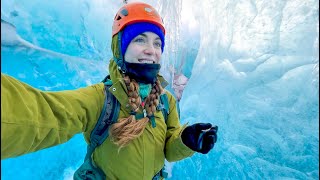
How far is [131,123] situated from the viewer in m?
1.37

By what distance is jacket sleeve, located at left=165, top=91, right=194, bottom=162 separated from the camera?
1.54 m

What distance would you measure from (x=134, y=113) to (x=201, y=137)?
34 centimetres

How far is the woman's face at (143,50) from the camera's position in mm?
1497

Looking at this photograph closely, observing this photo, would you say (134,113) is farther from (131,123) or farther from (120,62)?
(120,62)

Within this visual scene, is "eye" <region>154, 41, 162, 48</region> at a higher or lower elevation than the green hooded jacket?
higher

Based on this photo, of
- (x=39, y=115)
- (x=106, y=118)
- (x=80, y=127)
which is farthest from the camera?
(x=106, y=118)

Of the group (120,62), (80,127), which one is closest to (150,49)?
(120,62)

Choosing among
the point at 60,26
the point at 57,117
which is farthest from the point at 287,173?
the point at 60,26

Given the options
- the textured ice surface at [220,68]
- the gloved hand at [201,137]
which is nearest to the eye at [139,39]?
the gloved hand at [201,137]

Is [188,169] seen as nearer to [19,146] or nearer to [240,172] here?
[240,172]

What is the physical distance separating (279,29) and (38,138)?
2.81 meters

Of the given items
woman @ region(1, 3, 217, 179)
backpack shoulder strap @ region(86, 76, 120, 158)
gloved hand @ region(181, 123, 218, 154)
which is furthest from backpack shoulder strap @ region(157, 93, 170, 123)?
A: backpack shoulder strap @ region(86, 76, 120, 158)

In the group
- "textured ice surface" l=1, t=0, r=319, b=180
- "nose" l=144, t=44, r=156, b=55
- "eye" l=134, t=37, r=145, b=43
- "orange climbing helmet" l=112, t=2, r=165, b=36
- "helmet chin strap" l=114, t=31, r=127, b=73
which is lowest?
"textured ice surface" l=1, t=0, r=319, b=180

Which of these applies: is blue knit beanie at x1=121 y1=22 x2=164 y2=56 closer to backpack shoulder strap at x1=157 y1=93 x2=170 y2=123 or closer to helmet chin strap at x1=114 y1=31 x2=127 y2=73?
helmet chin strap at x1=114 y1=31 x2=127 y2=73
